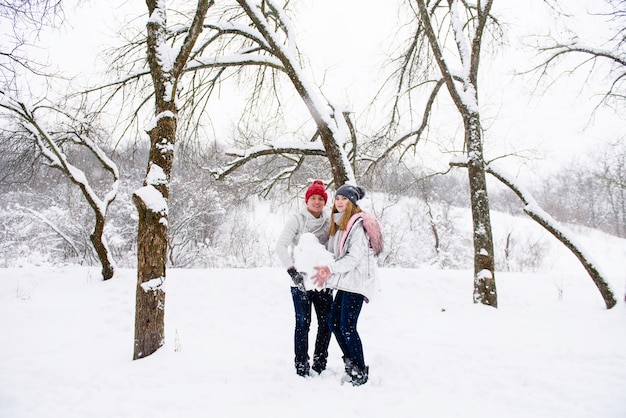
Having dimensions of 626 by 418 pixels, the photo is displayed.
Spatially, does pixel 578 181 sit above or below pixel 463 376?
above

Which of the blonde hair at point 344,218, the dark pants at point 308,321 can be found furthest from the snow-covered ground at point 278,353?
the blonde hair at point 344,218

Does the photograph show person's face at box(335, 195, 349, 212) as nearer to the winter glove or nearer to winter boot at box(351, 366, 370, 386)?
the winter glove

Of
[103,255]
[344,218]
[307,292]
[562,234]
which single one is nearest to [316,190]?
[344,218]

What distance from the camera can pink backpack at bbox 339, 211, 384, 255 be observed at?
3.12 metres

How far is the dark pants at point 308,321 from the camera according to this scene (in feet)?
10.5

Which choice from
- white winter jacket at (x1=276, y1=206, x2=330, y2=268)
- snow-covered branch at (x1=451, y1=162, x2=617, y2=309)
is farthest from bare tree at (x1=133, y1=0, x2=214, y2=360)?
snow-covered branch at (x1=451, y1=162, x2=617, y2=309)

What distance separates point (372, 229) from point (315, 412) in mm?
1495

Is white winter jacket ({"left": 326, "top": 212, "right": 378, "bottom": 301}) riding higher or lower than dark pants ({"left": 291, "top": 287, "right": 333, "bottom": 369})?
higher

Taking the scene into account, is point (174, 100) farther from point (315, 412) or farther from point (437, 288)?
point (437, 288)

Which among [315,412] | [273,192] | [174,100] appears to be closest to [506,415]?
[315,412]

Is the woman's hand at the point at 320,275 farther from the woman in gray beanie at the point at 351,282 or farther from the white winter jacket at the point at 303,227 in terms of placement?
the white winter jacket at the point at 303,227

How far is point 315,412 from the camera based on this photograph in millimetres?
2562

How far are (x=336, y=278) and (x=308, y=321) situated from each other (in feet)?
1.67

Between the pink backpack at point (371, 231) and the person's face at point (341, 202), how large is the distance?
135mm
